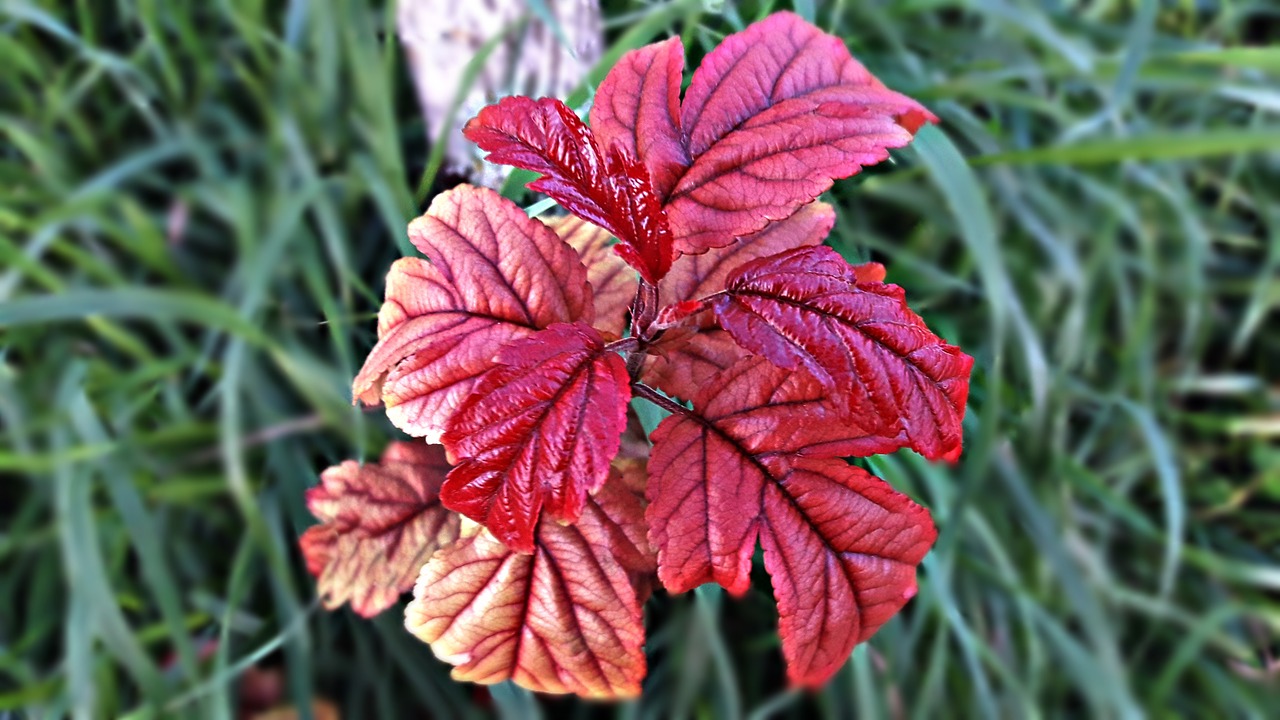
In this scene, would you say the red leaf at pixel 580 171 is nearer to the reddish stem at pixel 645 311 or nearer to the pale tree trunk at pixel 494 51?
the reddish stem at pixel 645 311

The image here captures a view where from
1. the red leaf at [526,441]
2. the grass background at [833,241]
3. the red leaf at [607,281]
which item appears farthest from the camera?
the grass background at [833,241]

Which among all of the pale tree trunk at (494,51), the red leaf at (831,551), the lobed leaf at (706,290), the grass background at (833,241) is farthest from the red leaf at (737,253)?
the pale tree trunk at (494,51)

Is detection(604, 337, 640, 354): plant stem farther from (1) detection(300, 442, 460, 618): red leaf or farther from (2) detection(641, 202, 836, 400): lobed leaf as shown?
(1) detection(300, 442, 460, 618): red leaf

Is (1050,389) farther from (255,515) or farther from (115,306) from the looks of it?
(115,306)

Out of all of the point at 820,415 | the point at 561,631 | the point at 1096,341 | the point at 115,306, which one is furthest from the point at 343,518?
the point at 1096,341

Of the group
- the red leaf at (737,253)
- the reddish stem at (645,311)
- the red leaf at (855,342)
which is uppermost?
the red leaf at (737,253)
